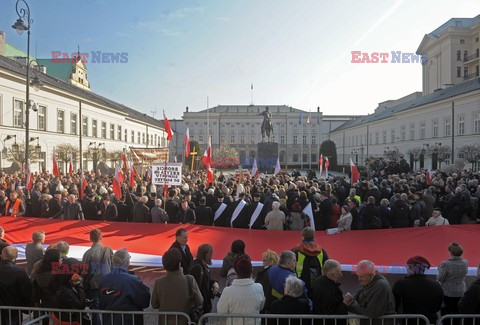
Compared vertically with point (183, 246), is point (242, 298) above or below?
below

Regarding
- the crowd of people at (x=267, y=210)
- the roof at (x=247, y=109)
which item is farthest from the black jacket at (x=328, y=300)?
the roof at (x=247, y=109)

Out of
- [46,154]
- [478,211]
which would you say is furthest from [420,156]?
[46,154]

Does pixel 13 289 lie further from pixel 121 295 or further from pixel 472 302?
pixel 472 302

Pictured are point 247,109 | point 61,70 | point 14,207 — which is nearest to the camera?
point 14,207

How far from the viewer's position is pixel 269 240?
813 centimetres

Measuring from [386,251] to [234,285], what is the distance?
4.19 metres

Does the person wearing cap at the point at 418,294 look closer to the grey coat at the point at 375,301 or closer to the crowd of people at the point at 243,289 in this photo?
the crowd of people at the point at 243,289

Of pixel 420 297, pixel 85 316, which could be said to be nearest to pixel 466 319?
pixel 420 297

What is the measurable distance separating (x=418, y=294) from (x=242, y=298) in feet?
6.76

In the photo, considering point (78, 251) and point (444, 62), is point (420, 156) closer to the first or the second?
point (444, 62)

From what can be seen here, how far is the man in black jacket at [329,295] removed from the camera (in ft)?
13.9

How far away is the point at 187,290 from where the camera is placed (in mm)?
4504

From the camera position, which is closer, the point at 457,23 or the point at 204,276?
the point at 204,276

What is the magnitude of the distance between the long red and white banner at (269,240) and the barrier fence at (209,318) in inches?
96.7
